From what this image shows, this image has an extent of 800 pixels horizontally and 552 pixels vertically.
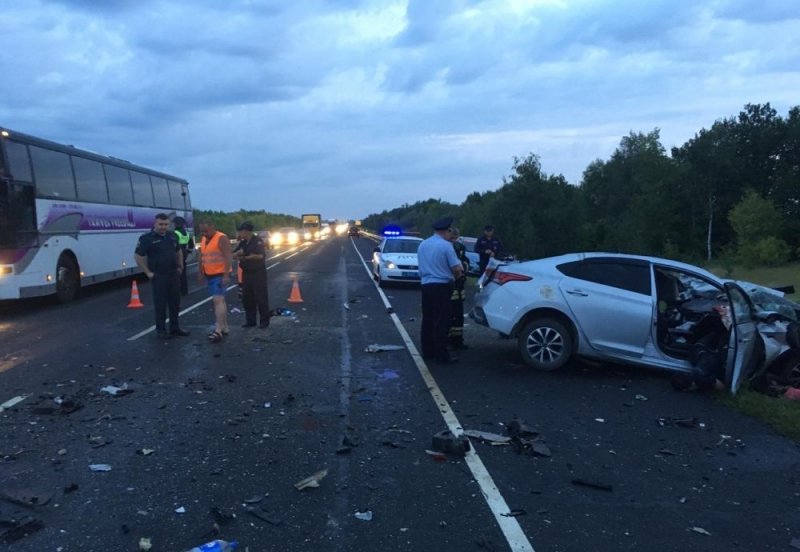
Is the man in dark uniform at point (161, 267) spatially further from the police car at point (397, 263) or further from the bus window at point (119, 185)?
the bus window at point (119, 185)

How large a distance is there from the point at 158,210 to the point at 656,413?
20.1 meters

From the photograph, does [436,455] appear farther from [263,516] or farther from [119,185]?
[119,185]

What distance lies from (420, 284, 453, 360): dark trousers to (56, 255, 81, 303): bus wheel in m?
10.0

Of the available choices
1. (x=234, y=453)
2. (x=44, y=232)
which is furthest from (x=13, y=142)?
(x=234, y=453)

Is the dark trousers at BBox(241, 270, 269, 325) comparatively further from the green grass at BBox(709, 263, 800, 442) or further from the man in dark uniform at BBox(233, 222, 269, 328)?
the green grass at BBox(709, 263, 800, 442)

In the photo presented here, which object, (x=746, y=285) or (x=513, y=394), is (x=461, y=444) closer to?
(x=513, y=394)

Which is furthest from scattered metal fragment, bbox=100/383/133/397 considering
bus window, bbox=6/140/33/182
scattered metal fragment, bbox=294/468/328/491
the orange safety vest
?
bus window, bbox=6/140/33/182

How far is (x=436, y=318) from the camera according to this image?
8.62m

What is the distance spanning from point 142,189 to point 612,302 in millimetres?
17669

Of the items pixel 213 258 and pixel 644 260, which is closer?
pixel 644 260

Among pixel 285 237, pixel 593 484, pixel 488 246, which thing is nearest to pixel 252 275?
pixel 488 246

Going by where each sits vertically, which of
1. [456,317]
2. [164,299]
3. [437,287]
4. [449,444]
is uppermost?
[437,287]

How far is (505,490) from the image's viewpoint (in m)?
4.49

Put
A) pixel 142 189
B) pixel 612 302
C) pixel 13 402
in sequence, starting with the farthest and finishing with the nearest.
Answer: pixel 142 189 → pixel 612 302 → pixel 13 402
